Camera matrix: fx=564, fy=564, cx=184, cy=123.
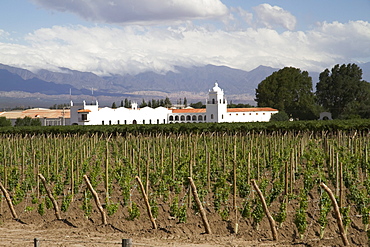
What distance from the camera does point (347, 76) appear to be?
97500 mm

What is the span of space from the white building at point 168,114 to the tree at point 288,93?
584cm

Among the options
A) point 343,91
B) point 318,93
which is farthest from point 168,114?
point 343,91

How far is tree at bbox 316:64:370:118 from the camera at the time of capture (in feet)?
310

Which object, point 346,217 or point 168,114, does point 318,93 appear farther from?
point 346,217

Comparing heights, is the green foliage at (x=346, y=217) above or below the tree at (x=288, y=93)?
below

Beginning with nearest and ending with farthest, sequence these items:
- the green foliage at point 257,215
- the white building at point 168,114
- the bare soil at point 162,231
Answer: the bare soil at point 162,231 < the green foliage at point 257,215 < the white building at point 168,114

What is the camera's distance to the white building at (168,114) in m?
85.8

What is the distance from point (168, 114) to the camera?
98688 mm

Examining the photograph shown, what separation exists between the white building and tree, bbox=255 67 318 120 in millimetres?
5843

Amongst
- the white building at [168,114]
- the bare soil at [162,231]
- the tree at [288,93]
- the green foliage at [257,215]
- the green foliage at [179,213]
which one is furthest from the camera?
the tree at [288,93]

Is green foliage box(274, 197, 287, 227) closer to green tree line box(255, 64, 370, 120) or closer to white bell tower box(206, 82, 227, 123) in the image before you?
white bell tower box(206, 82, 227, 123)

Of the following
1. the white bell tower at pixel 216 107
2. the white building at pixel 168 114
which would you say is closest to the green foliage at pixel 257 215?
the white building at pixel 168 114

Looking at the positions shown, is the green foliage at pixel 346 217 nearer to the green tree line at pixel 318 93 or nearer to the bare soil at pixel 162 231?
the bare soil at pixel 162 231

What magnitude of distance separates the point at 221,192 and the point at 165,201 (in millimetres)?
2055
